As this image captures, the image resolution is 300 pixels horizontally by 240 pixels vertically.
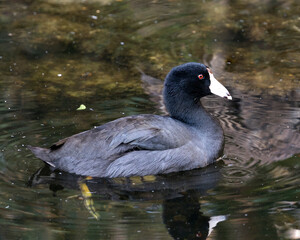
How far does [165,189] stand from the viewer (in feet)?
21.1

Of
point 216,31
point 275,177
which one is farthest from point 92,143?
point 216,31

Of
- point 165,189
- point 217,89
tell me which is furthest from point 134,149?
point 217,89

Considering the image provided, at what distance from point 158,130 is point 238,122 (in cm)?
138

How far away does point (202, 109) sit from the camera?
7.27m

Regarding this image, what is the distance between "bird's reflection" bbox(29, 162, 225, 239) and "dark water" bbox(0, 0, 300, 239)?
0.02 m

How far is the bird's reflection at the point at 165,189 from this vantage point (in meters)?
5.73

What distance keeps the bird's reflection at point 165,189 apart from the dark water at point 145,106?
0.02 meters

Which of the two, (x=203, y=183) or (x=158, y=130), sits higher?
(x=158, y=130)

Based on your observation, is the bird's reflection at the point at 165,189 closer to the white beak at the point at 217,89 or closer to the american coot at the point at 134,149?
the american coot at the point at 134,149

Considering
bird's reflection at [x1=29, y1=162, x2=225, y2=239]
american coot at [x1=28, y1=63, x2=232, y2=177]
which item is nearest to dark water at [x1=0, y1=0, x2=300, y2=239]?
bird's reflection at [x1=29, y1=162, x2=225, y2=239]

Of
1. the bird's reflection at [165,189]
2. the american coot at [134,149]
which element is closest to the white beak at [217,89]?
the american coot at [134,149]

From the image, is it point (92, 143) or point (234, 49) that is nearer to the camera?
point (92, 143)

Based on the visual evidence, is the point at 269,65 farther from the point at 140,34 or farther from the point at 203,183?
the point at 203,183

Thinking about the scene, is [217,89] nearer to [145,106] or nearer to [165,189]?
[145,106]
